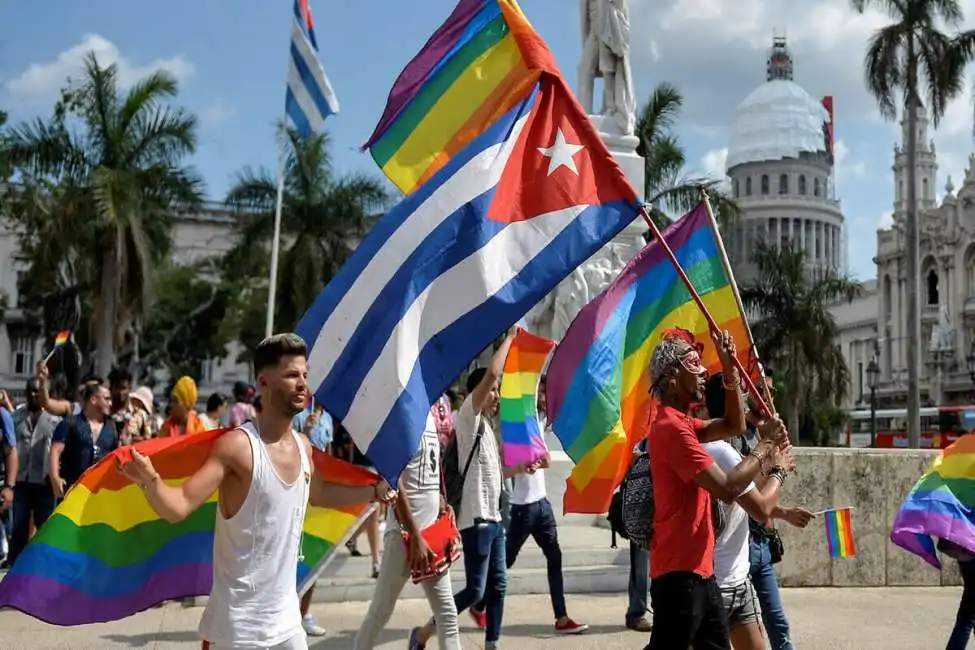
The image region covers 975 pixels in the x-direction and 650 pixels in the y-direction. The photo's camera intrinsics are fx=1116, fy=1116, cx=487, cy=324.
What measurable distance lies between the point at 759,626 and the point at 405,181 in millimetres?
2765

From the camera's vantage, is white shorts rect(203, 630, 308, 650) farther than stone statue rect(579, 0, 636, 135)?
No

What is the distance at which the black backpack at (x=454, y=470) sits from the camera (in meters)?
6.48

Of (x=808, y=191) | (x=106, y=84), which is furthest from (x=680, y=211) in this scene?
(x=808, y=191)

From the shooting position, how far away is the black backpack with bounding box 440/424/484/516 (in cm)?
648

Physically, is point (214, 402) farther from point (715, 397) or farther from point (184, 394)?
point (715, 397)

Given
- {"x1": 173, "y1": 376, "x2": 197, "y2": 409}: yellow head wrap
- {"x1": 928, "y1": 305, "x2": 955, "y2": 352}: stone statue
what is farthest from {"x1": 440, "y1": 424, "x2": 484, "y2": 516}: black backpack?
{"x1": 928, "y1": 305, "x2": 955, "y2": 352}: stone statue

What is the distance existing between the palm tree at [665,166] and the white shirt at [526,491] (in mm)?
18348

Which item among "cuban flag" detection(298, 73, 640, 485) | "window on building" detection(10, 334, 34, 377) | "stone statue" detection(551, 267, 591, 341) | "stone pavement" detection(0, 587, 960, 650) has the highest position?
"window on building" detection(10, 334, 34, 377)

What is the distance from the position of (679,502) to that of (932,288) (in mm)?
80882

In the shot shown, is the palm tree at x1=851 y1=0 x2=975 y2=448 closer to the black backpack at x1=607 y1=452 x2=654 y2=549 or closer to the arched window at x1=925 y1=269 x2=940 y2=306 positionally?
the black backpack at x1=607 y1=452 x2=654 y2=549

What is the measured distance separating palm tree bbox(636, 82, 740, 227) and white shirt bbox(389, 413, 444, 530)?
20.1m

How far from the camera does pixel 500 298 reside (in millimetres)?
4953

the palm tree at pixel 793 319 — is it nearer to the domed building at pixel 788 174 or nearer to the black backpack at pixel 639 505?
the black backpack at pixel 639 505

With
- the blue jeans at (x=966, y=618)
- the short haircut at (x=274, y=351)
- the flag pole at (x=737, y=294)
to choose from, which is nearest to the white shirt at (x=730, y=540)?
the flag pole at (x=737, y=294)
